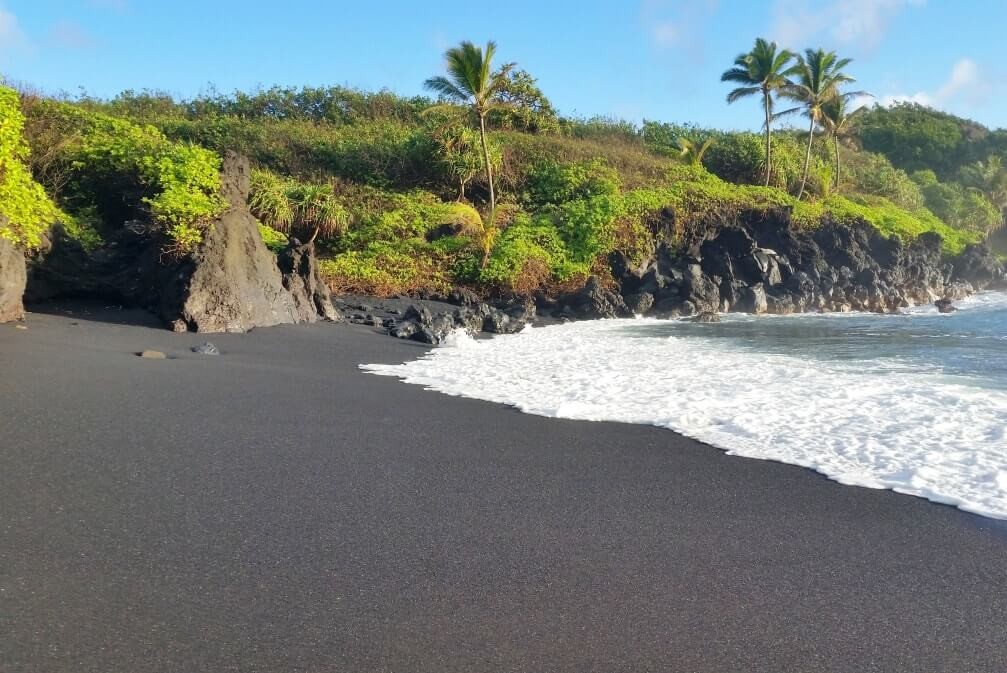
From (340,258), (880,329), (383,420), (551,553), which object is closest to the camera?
(551,553)

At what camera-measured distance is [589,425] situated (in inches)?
250

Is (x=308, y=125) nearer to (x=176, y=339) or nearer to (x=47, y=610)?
(x=176, y=339)

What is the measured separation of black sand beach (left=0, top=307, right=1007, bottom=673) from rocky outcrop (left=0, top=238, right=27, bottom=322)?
4086 mm

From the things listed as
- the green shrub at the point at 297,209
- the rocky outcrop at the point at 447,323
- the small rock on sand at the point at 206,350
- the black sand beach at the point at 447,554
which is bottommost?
the black sand beach at the point at 447,554

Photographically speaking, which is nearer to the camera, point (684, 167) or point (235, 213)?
point (235, 213)

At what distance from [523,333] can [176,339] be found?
297 inches

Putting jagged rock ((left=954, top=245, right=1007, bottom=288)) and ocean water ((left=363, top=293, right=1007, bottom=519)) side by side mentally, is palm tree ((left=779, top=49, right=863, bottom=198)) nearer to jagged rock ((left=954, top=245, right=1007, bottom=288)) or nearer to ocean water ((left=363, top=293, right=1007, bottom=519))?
jagged rock ((left=954, top=245, right=1007, bottom=288))

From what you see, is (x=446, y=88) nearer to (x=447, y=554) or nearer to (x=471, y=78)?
(x=471, y=78)

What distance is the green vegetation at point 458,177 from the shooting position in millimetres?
14477

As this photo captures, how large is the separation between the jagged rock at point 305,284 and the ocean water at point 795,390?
10.6 ft

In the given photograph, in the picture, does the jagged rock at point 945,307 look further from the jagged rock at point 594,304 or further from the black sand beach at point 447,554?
the black sand beach at point 447,554

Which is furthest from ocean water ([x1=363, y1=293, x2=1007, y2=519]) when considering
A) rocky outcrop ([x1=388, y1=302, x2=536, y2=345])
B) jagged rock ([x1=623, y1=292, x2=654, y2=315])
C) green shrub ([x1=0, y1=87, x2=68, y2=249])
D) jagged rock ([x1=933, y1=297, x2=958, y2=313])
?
jagged rock ([x1=933, y1=297, x2=958, y2=313])

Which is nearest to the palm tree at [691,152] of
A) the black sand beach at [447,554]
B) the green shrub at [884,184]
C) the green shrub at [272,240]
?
the green shrub at [884,184]

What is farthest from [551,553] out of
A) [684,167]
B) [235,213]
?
[684,167]
